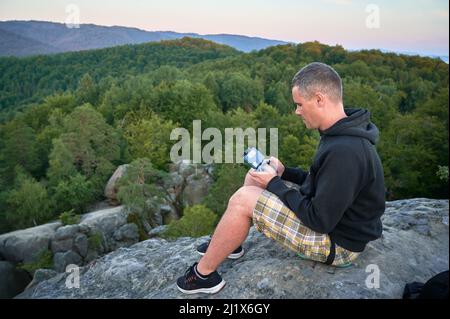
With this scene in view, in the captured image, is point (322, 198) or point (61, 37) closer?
point (322, 198)

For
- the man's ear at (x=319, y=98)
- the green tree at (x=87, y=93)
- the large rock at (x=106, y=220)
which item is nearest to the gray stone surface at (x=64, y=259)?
the large rock at (x=106, y=220)

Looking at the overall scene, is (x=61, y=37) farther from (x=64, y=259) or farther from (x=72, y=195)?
(x=64, y=259)

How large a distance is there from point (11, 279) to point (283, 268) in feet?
92.8

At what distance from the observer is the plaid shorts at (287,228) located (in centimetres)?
384

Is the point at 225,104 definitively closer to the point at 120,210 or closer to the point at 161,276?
the point at 120,210

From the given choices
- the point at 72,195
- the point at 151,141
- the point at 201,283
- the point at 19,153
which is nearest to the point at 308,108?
the point at 201,283

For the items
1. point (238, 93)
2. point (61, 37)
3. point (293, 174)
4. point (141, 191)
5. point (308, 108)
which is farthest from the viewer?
point (61, 37)

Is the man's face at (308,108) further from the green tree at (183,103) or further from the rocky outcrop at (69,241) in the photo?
the green tree at (183,103)

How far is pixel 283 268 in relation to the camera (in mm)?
4320

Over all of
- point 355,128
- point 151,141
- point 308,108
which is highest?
point 308,108

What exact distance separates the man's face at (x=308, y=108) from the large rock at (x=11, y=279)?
28.7 meters

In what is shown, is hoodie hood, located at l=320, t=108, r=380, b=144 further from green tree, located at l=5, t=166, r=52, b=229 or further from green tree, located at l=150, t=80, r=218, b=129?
green tree, located at l=150, t=80, r=218, b=129
